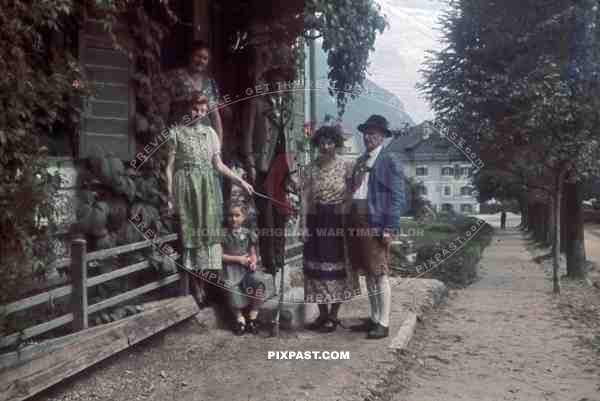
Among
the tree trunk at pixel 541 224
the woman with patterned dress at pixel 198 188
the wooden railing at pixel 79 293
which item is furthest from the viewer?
the tree trunk at pixel 541 224

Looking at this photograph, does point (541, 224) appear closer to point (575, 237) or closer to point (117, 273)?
point (575, 237)

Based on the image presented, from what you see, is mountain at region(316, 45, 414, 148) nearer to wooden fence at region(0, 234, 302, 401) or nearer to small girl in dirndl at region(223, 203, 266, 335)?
small girl in dirndl at region(223, 203, 266, 335)

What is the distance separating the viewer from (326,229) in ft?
15.9

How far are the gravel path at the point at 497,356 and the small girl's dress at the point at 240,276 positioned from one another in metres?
1.20

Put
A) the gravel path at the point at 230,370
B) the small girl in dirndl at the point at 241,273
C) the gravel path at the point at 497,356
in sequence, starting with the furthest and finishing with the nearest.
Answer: the small girl in dirndl at the point at 241,273, the gravel path at the point at 497,356, the gravel path at the point at 230,370

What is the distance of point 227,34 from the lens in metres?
6.54

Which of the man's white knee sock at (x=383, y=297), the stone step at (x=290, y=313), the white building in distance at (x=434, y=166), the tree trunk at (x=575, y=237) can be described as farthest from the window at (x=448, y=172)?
the tree trunk at (x=575, y=237)

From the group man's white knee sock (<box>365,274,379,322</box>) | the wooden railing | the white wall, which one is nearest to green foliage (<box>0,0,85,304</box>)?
the wooden railing

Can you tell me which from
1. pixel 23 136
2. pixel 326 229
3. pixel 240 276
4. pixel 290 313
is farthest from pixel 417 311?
pixel 23 136

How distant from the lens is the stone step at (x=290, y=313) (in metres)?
5.34

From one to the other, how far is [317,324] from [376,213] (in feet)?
3.92

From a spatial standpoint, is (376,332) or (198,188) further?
(376,332)

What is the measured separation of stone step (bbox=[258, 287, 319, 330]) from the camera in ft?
17.5

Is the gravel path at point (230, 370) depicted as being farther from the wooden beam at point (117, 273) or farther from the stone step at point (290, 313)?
the wooden beam at point (117, 273)
